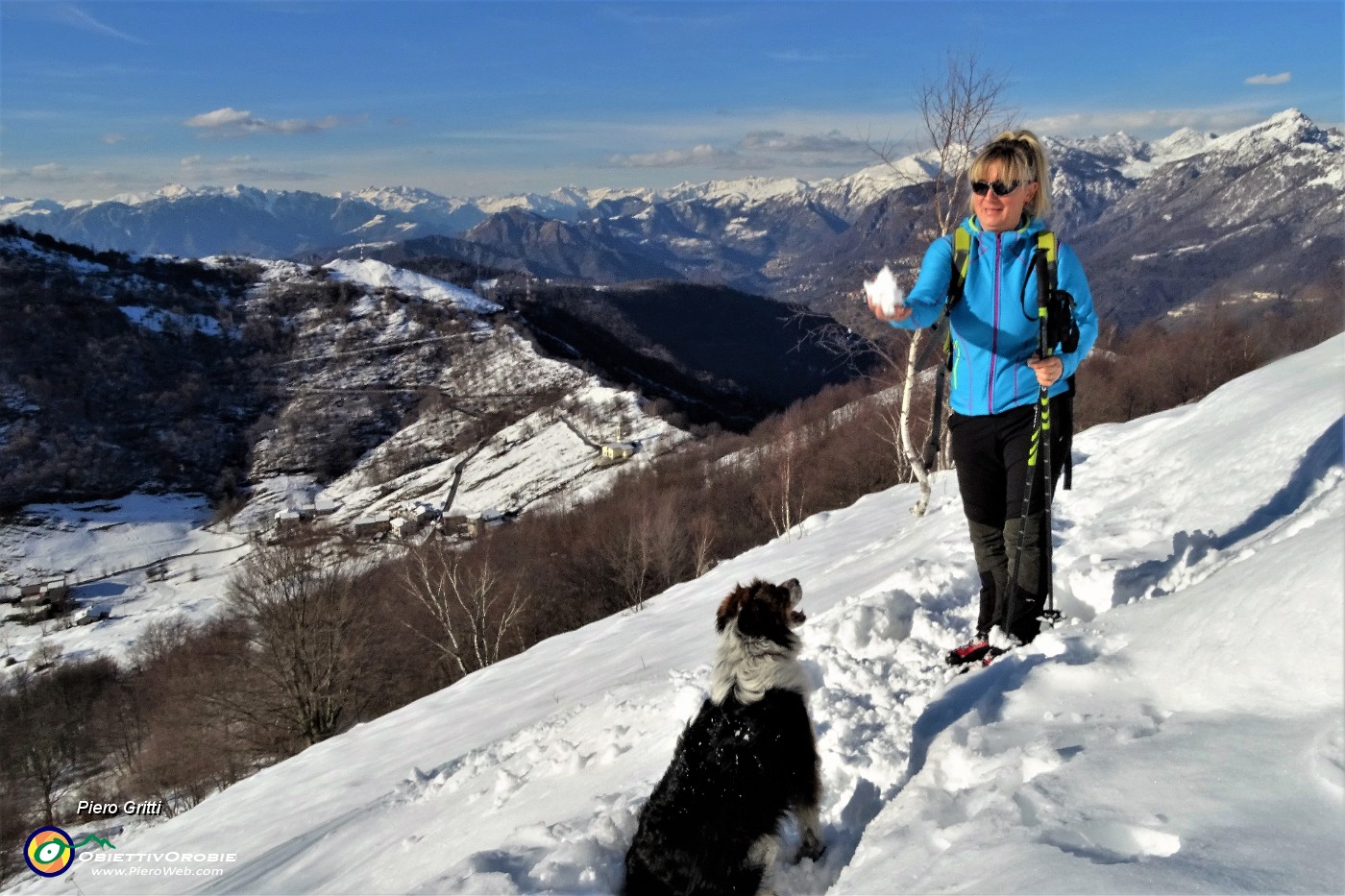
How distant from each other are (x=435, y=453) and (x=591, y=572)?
5715 centimetres

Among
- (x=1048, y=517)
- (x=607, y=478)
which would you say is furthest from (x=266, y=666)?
(x=607, y=478)

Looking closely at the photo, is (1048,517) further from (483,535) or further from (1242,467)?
(483,535)

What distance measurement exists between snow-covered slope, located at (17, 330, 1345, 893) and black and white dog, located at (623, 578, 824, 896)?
0.30 meters

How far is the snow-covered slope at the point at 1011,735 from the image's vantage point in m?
2.26

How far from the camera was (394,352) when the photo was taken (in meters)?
114

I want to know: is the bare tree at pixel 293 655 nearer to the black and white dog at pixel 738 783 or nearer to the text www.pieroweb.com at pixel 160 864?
the text www.pieroweb.com at pixel 160 864

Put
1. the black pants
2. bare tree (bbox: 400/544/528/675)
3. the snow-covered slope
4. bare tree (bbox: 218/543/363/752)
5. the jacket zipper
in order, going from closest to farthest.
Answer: the snow-covered slope
the jacket zipper
the black pants
bare tree (bbox: 218/543/363/752)
bare tree (bbox: 400/544/528/675)

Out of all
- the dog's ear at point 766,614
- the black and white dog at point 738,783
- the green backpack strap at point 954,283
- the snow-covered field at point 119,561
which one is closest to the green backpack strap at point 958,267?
the green backpack strap at point 954,283

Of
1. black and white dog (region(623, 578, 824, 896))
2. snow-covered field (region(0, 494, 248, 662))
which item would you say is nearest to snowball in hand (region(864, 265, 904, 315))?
black and white dog (region(623, 578, 824, 896))

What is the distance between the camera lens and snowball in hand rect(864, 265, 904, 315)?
3.56 m

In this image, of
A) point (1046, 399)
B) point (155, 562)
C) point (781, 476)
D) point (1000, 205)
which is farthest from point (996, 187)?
point (155, 562)

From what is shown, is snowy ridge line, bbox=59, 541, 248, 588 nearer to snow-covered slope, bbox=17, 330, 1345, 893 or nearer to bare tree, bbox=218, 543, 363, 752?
bare tree, bbox=218, 543, 363, 752

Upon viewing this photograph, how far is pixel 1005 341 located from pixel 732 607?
2.02m

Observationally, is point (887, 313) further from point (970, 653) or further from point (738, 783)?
point (738, 783)
